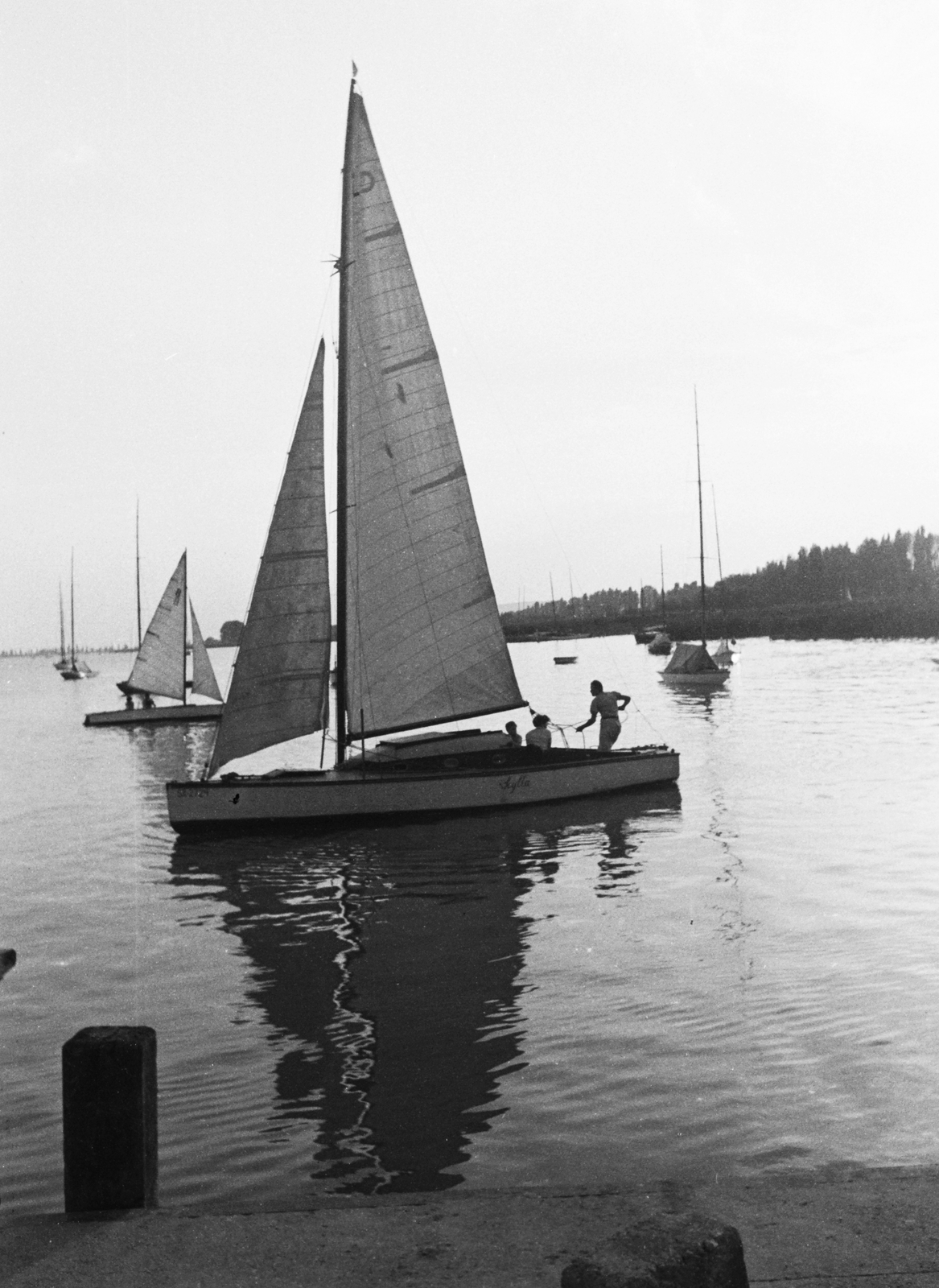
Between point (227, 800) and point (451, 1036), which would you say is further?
point (227, 800)

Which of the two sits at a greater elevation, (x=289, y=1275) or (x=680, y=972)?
(x=289, y=1275)

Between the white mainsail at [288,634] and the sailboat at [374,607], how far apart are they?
29mm

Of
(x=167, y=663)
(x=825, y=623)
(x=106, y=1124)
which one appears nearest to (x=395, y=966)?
(x=106, y=1124)

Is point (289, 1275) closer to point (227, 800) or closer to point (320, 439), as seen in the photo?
point (227, 800)

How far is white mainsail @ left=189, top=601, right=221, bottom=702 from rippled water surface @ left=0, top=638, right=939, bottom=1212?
31.4m

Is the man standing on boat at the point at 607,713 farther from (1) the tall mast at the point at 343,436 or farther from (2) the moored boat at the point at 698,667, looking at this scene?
(2) the moored boat at the point at 698,667

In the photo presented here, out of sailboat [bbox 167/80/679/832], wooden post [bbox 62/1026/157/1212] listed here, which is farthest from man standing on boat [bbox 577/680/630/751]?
wooden post [bbox 62/1026/157/1212]

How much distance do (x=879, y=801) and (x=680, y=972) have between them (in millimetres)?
14805

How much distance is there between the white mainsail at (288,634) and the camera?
2170cm

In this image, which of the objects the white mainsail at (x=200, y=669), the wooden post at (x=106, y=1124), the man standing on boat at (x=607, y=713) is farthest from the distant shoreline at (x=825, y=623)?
the wooden post at (x=106, y=1124)

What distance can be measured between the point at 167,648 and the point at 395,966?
151 feet

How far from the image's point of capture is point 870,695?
5900 centimetres

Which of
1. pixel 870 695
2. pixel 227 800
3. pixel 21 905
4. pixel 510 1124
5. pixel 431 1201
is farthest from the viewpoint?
pixel 870 695

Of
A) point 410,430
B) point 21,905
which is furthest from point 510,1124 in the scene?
point 410,430
